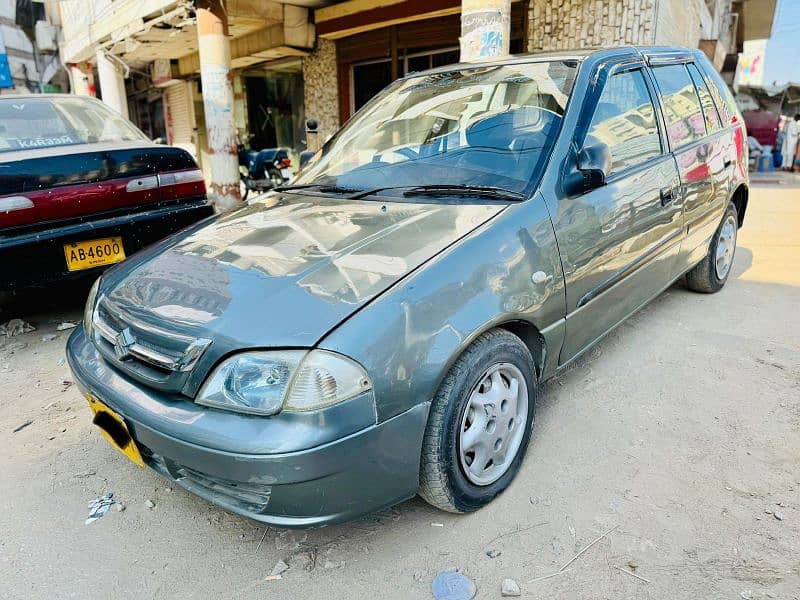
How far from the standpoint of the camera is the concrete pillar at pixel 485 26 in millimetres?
5195

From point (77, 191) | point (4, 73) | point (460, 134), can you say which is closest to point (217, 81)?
point (77, 191)

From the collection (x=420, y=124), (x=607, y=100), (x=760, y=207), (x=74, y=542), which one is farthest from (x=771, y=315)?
(x=760, y=207)

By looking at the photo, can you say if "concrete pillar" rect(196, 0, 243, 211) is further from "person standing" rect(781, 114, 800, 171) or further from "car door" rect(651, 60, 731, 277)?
"person standing" rect(781, 114, 800, 171)

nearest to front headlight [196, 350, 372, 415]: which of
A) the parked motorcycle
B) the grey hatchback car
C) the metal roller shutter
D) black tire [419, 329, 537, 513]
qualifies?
the grey hatchback car

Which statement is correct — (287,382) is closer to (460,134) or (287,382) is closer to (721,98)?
(460,134)

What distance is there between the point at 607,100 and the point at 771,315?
2281 millimetres

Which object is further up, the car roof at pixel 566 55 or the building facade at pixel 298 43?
the building facade at pixel 298 43

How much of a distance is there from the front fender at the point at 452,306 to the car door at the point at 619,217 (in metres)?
0.18

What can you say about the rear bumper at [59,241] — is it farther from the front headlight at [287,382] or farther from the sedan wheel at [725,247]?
the sedan wheel at [725,247]

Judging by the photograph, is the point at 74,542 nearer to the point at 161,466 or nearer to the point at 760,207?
the point at 161,466

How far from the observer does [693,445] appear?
246cm

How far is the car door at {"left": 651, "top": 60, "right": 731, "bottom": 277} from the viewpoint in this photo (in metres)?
3.21

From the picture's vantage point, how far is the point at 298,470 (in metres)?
1.57

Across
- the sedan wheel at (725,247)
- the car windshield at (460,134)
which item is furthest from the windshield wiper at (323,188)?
the sedan wheel at (725,247)
